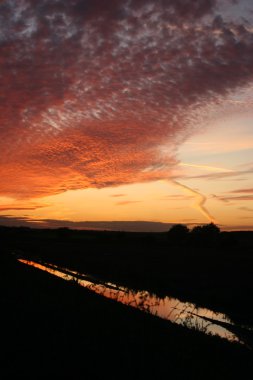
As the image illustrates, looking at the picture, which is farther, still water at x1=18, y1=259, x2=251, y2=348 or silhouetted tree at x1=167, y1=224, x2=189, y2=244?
silhouetted tree at x1=167, y1=224, x2=189, y2=244

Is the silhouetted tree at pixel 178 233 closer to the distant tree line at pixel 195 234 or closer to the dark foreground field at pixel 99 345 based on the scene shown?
the distant tree line at pixel 195 234

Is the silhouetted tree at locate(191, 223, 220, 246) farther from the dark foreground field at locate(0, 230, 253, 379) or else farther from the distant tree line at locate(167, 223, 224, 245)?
the dark foreground field at locate(0, 230, 253, 379)

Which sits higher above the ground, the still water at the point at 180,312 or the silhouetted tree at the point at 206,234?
the silhouetted tree at the point at 206,234

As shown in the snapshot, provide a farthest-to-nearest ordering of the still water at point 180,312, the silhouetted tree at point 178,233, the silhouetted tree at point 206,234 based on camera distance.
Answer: the silhouetted tree at point 178,233 → the silhouetted tree at point 206,234 → the still water at point 180,312

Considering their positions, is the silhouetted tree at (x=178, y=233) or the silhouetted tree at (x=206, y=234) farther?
the silhouetted tree at (x=178, y=233)

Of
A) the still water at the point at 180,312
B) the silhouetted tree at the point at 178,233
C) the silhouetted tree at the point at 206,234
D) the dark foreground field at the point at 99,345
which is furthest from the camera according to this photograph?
the silhouetted tree at the point at 178,233

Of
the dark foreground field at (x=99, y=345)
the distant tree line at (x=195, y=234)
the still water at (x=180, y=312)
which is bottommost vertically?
the still water at (x=180, y=312)

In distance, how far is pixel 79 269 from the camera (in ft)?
130

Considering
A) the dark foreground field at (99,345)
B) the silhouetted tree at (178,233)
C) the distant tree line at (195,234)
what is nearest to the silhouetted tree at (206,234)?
the distant tree line at (195,234)

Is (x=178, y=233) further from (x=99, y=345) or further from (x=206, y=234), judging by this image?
(x=99, y=345)

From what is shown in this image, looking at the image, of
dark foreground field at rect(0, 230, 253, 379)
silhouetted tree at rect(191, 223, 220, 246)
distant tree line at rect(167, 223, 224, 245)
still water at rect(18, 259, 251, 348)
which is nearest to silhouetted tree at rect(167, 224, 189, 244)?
distant tree line at rect(167, 223, 224, 245)

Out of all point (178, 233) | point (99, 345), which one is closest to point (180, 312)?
point (99, 345)

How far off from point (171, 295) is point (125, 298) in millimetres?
3063

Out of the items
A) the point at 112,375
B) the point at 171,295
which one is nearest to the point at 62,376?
the point at 112,375
